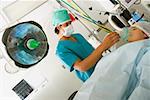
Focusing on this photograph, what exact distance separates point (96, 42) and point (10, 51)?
616mm

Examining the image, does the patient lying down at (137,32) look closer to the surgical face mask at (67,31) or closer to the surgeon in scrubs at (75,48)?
the surgeon in scrubs at (75,48)

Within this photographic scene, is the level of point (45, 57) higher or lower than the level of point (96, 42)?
higher

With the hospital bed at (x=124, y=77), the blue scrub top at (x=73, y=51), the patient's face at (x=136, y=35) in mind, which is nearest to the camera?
the hospital bed at (x=124, y=77)

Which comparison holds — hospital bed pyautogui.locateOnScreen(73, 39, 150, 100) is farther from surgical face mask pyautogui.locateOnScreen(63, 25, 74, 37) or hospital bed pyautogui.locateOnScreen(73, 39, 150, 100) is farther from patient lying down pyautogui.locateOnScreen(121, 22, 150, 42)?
surgical face mask pyautogui.locateOnScreen(63, 25, 74, 37)

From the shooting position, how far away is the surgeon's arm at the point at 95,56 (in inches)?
63.2

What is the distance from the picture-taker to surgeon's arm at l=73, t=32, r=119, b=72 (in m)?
1.61

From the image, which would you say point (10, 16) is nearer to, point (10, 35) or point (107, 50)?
point (10, 35)

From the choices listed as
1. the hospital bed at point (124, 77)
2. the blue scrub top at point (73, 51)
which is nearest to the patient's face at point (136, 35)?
the hospital bed at point (124, 77)

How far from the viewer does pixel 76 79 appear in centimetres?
215

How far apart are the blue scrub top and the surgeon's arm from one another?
0.05m

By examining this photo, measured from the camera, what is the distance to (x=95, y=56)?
1619 mm

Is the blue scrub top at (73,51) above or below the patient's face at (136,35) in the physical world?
above

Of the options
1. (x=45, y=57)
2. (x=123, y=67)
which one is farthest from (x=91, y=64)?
(x=45, y=57)

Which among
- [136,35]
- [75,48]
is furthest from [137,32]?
[75,48]
